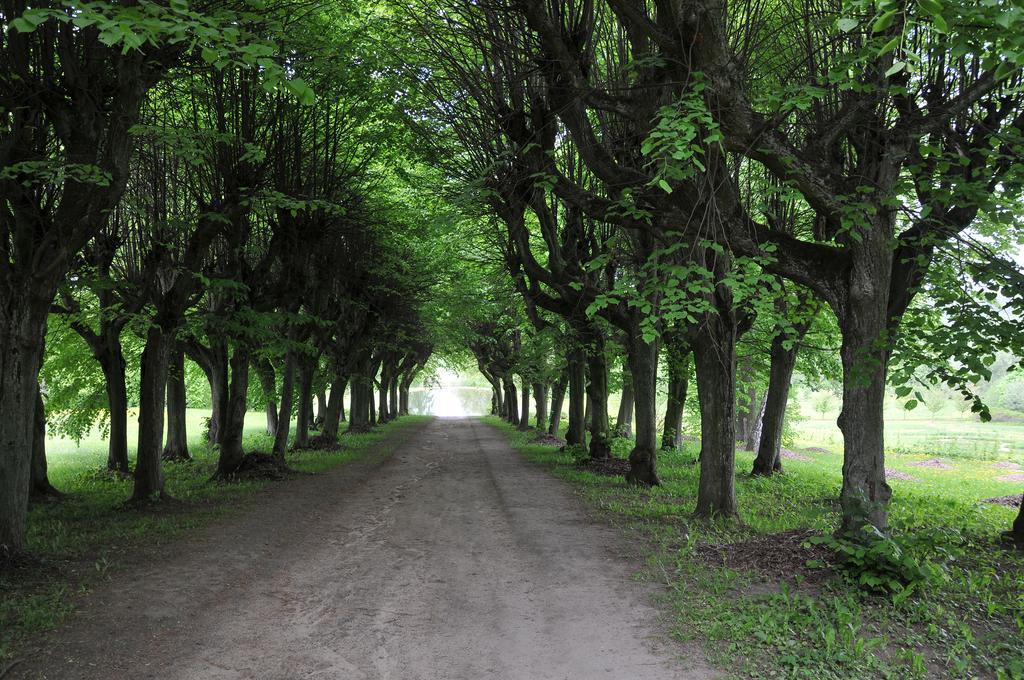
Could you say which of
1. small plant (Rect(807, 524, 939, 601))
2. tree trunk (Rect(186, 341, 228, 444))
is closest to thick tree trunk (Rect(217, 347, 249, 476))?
tree trunk (Rect(186, 341, 228, 444))

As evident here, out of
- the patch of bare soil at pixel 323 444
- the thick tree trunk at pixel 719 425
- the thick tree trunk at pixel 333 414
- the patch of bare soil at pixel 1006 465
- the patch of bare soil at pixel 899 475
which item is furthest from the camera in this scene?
the patch of bare soil at pixel 1006 465

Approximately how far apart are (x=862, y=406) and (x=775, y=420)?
10359 mm

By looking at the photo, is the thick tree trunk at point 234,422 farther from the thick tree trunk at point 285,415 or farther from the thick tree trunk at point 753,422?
the thick tree trunk at point 753,422

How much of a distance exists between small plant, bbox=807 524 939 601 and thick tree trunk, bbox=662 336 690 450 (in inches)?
429

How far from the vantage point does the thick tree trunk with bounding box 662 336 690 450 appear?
18.0 meters

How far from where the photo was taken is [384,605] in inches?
255

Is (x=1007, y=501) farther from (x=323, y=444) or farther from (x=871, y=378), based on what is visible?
→ (x=323, y=444)

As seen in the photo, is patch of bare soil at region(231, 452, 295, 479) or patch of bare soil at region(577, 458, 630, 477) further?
patch of bare soil at region(577, 458, 630, 477)

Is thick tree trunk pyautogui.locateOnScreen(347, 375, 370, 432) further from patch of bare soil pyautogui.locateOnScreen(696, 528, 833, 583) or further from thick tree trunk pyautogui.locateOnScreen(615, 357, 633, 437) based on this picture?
patch of bare soil pyautogui.locateOnScreen(696, 528, 833, 583)

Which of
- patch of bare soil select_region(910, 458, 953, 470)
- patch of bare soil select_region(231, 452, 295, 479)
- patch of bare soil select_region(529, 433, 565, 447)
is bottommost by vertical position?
patch of bare soil select_region(910, 458, 953, 470)

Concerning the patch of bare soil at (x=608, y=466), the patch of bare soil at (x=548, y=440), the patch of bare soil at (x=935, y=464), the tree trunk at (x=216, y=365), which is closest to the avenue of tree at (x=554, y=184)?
the tree trunk at (x=216, y=365)

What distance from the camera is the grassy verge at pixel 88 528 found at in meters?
6.07

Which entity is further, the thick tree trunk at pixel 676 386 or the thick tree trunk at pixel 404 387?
the thick tree trunk at pixel 404 387

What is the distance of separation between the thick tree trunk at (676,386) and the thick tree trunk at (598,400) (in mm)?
2078
